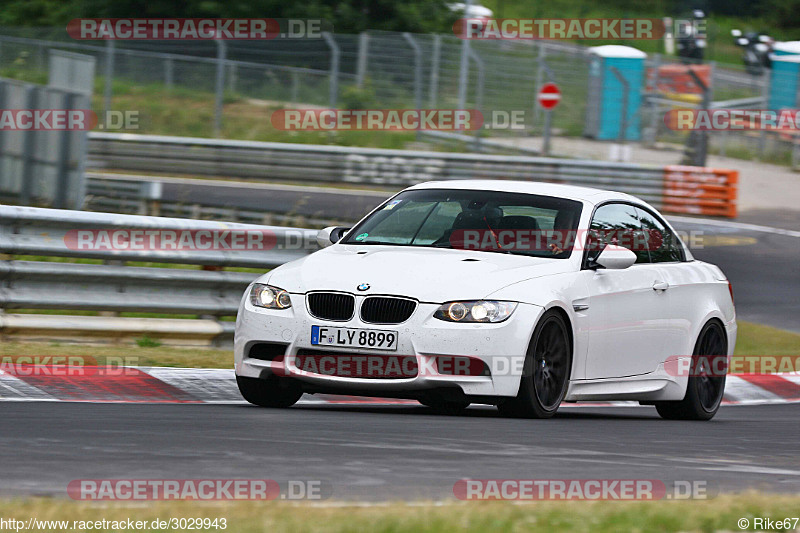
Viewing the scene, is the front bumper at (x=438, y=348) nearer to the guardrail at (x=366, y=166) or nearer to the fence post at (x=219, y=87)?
the guardrail at (x=366, y=166)

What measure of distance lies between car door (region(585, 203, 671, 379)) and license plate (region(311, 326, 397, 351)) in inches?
55.2

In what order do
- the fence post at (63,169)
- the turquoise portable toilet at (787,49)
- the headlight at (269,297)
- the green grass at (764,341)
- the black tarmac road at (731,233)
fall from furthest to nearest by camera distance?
1. the turquoise portable toilet at (787,49)
2. the black tarmac road at (731,233)
3. the fence post at (63,169)
4. the green grass at (764,341)
5. the headlight at (269,297)

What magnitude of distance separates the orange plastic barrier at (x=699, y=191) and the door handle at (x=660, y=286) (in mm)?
17363

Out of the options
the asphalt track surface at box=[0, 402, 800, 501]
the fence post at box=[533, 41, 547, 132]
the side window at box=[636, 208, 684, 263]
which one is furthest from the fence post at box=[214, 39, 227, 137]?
the asphalt track surface at box=[0, 402, 800, 501]

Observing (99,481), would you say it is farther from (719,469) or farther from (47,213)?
(47,213)

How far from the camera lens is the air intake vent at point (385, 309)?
25.6 ft

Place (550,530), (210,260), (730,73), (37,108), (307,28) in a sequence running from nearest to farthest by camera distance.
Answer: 1. (550,530)
2. (210,260)
3. (37,108)
4. (730,73)
5. (307,28)

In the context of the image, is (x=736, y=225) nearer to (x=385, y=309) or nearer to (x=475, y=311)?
(x=475, y=311)

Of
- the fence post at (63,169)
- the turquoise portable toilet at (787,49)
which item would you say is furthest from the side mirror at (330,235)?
the turquoise portable toilet at (787,49)

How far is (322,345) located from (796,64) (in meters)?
33.3

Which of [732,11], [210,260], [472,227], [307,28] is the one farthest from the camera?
[732,11]

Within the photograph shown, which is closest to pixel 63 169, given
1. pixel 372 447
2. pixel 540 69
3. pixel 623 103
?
pixel 372 447

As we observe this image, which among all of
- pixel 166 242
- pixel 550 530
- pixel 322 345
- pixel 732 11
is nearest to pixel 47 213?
pixel 166 242

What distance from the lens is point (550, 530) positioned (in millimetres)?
4414
